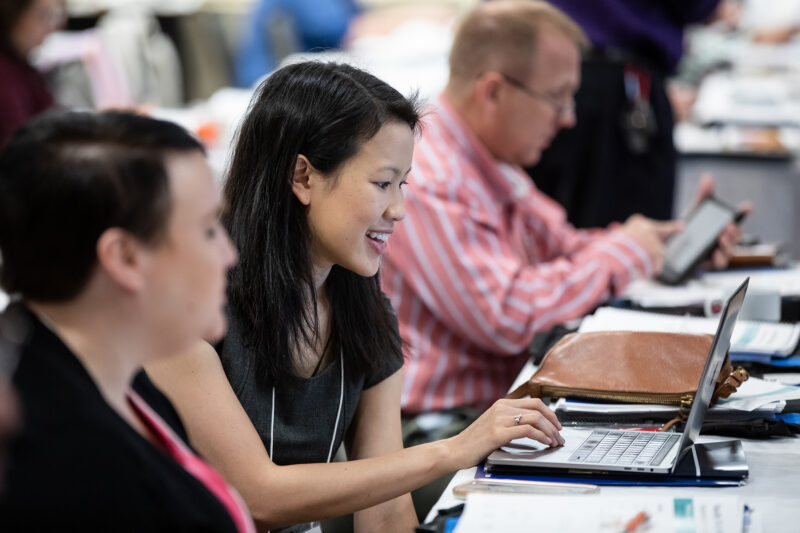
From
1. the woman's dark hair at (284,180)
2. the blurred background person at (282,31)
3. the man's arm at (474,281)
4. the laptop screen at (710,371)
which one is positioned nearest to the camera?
the laptop screen at (710,371)

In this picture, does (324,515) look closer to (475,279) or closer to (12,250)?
(12,250)

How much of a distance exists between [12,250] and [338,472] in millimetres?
611

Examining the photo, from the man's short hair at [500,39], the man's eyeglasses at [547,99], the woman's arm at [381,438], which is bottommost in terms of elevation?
the woman's arm at [381,438]

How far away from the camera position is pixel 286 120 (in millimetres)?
1438

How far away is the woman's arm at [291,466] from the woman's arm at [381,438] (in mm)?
181

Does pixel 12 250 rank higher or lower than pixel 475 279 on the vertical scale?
higher

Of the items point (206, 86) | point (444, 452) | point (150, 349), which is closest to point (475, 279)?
point (444, 452)

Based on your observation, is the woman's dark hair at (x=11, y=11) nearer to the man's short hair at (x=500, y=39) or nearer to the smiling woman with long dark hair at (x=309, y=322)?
the man's short hair at (x=500, y=39)

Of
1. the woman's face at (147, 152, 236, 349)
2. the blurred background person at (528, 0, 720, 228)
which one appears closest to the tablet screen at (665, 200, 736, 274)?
the blurred background person at (528, 0, 720, 228)

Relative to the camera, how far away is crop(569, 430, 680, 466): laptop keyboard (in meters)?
1.34

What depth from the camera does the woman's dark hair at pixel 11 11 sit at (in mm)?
3238

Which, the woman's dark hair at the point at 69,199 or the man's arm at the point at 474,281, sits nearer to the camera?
the woman's dark hair at the point at 69,199

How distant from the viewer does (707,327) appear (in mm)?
1899

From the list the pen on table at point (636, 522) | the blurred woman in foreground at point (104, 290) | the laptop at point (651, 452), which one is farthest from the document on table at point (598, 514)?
the blurred woman in foreground at point (104, 290)
